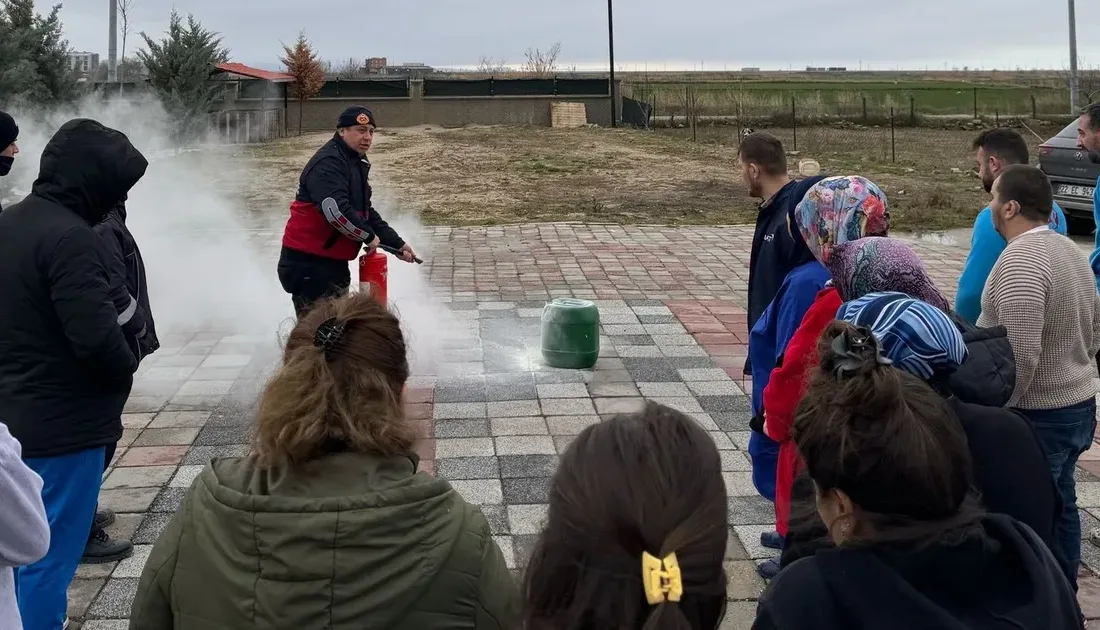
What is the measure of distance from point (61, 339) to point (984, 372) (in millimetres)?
2642

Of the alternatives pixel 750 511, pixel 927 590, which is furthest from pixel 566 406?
pixel 927 590

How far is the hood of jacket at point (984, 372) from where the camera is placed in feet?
7.33

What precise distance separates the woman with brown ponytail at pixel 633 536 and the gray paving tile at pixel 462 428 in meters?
3.97

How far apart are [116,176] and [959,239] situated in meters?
11.6

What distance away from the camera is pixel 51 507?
3.00 meters

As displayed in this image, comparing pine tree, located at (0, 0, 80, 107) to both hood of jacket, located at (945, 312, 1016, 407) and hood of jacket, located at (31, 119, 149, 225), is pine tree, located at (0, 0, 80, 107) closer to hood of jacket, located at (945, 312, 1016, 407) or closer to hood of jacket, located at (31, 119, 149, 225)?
hood of jacket, located at (31, 119, 149, 225)

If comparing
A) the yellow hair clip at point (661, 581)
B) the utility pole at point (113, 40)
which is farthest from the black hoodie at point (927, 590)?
the utility pole at point (113, 40)

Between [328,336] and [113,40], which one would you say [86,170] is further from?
[113,40]

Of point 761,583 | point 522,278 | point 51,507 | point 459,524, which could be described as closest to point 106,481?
point 51,507

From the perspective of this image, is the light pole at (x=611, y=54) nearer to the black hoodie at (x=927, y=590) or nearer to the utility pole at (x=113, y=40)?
the utility pole at (x=113, y=40)

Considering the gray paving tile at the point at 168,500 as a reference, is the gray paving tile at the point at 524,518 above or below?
below

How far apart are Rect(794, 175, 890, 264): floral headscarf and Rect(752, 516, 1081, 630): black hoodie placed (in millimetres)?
1629

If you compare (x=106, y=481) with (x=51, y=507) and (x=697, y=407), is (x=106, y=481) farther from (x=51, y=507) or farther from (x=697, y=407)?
(x=697, y=407)

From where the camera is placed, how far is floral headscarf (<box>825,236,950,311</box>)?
102 inches
